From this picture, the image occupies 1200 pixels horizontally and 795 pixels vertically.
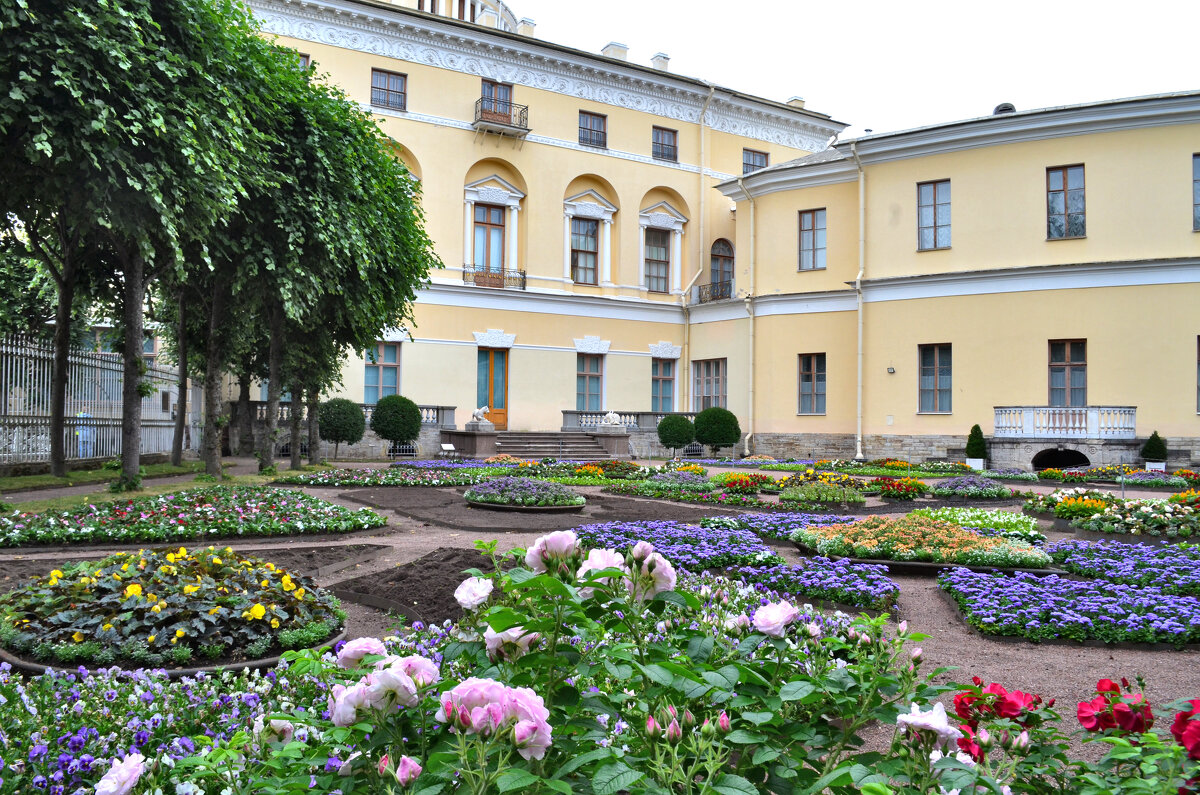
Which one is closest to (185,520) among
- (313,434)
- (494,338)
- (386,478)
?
(386,478)

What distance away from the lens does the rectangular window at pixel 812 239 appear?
29.9 meters

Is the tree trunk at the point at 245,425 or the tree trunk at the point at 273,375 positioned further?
the tree trunk at the point at 245,425

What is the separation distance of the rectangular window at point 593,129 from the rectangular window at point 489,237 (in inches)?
187

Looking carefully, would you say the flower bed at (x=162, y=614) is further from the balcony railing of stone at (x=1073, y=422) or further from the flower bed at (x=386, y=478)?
the balcony railing of stone at (x=1073, y=422)

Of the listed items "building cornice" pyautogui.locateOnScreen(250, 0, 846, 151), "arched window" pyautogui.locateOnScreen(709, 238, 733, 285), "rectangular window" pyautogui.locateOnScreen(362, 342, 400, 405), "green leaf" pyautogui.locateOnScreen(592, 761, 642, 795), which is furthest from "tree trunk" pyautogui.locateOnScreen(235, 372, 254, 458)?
"green leaf" pyautogui.locateOnScreen(592, 761, 642, 795)

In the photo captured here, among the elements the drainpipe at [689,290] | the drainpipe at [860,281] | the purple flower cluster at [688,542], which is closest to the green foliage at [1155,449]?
the drainpipe at [860,281]

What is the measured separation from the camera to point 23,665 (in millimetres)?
4211

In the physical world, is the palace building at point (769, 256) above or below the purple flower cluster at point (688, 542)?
above

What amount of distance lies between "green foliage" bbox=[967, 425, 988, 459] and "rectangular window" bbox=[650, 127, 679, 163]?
1761 centimetres

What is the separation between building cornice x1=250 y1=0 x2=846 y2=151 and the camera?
28.1 metres

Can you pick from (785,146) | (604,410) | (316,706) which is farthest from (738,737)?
(785,146)

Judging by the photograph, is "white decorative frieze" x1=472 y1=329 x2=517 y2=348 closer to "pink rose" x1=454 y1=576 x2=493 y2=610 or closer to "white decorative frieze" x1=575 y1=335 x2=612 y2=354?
"white decorative frieze" x1=575 y1=335 x2=612 y2=354

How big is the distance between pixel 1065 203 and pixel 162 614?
91.4 feet

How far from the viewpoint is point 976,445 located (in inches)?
928
